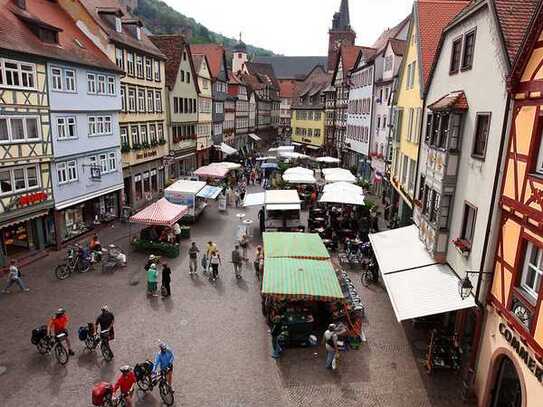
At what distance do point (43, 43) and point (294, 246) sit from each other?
15369 millimetres

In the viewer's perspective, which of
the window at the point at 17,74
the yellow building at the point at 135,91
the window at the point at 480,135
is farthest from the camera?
the yellow building at the point at 135,91

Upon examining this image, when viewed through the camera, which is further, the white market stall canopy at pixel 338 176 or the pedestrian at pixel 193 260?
the white market stall canopy at pixel 338 176

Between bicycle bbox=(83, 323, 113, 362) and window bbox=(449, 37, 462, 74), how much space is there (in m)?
14.0

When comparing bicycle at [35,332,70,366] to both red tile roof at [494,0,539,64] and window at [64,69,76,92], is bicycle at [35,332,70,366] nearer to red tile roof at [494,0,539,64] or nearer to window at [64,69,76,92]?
window at [64,69,76,92]

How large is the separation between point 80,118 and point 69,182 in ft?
11.6

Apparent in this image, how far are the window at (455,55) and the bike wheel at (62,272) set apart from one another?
56.7ft

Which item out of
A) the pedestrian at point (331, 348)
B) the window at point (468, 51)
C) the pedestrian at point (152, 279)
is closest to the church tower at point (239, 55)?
the pedestrian at point (152, 279)

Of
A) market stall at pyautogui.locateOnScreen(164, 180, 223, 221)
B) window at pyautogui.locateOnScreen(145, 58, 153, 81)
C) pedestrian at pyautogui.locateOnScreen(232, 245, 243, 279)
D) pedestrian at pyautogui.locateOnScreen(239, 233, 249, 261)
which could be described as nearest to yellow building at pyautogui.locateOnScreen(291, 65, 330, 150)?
window at pyautogui.locateOnScreen(145, 58, 153, 81)

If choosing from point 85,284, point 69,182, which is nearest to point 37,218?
point 69,182

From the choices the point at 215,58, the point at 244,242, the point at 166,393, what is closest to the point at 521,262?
the point at 166,393

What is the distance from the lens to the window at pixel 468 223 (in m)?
12.0

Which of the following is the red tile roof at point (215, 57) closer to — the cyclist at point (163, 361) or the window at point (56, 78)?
the window at point (56, 78)

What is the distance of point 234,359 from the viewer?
12680mm

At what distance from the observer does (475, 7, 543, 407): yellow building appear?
8562 millimetres
